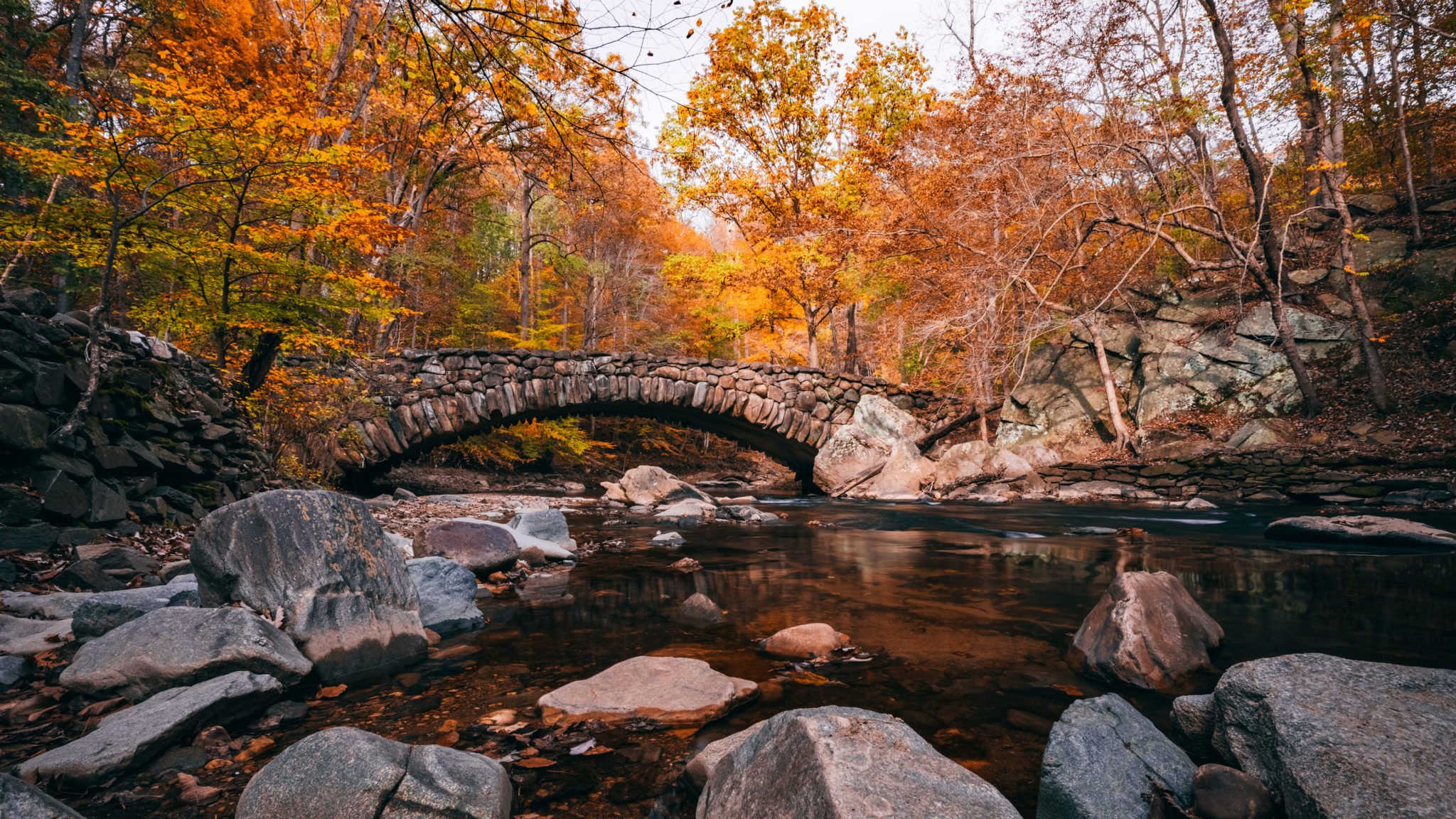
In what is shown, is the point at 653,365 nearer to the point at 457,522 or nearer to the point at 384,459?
the point at 384,459

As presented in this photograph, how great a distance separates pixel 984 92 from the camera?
13.4 metres

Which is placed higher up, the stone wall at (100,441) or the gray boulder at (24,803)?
the stone wall at (100,441)

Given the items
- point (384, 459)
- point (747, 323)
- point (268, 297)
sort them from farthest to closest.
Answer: point (747, 323) < point (384, 459) < point (268, 297)

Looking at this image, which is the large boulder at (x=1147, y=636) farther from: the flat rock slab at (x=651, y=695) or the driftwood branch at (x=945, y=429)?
the driftwood branch at (x=945, y=429)

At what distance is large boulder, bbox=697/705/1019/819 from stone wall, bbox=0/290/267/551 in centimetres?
516

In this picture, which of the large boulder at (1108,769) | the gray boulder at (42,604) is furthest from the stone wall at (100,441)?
the large boulder at (1108,769)

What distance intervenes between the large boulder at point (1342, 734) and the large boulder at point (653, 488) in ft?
31.7

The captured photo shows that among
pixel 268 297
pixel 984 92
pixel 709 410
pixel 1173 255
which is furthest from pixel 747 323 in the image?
pixel 268 297

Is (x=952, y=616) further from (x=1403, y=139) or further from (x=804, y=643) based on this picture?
(x=1403, y=139)

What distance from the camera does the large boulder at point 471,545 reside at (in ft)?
15.9

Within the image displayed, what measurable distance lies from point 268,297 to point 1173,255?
19.5 meters

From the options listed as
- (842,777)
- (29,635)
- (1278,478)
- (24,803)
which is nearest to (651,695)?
(842,777)

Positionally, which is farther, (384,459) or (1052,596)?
(384,459)

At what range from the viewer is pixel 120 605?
290cm
